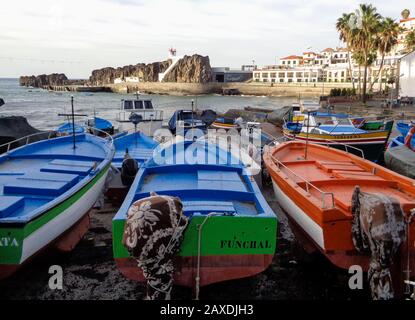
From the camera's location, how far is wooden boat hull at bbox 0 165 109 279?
16.3ft

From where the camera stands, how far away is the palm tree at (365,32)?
42688 millimetres

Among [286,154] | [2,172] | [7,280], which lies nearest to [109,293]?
[7,280]

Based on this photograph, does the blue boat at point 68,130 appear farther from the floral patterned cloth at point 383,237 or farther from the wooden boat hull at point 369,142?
the floral patterned cloth at point 383,237

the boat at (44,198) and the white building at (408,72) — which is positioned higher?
the white building at (408,72)

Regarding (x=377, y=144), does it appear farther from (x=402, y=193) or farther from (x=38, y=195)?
(x=38, y=195)

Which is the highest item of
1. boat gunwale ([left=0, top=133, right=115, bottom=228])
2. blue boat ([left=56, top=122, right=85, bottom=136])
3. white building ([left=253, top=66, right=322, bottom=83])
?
white building ([left=253, top=66, right=322, bottom=83])

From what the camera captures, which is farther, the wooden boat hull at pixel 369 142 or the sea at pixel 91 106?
the sea at pixel 91 106

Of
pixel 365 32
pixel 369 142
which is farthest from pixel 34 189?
pixel 365 32

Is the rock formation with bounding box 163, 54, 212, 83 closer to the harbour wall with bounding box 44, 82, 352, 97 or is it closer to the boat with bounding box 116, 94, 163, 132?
the harbour wall with bounding box 44, 82, 352, 97

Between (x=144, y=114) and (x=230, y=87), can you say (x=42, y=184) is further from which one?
(x=230, y=87)

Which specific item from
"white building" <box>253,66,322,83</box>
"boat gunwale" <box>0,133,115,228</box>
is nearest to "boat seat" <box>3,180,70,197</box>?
"boat gunwale" <box>0,133,115,228</box>

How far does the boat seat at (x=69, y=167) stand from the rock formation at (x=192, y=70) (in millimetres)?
109893

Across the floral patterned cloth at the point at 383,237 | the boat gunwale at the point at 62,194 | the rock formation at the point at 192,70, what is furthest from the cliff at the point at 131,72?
the floral patterned cloth at the point at 383,237
